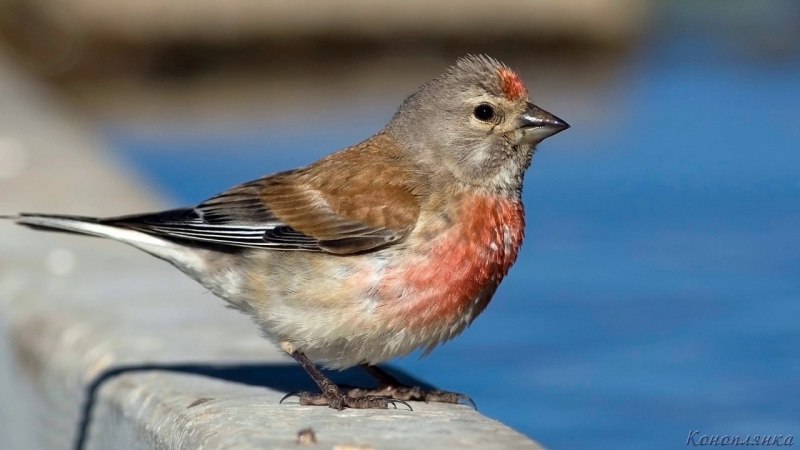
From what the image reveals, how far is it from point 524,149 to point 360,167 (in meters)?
0.54

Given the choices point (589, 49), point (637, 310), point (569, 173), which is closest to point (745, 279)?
point (637, 310)

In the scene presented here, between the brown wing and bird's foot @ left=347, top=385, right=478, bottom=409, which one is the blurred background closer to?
bird's foot @ left=347, top=385, right=478, bottom=409

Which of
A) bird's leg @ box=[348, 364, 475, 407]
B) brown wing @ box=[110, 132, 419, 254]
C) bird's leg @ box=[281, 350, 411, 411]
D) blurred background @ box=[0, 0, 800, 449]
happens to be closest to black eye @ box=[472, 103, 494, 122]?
brown wing @ box=[110, 132, 419, 254]

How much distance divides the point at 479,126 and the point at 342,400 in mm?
1098

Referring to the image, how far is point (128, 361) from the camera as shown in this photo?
489 cm

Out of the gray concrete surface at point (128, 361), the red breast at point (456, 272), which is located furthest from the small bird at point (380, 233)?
the gray concrete surface at point (128, 361)

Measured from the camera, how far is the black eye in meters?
5.02

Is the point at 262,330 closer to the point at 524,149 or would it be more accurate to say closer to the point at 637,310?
the point at 524,149

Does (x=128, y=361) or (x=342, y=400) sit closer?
(x=342, y=400)

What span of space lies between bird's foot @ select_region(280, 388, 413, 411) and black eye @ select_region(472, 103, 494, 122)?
105cm

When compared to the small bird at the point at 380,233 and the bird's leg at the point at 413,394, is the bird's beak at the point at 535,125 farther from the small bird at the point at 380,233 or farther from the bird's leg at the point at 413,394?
the bird's leg at the point at 413,394

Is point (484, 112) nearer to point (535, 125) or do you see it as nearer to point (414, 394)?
point (535, 125)

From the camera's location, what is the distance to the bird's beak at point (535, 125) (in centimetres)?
491

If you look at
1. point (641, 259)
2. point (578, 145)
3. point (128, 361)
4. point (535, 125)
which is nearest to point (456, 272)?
point (535, 125)
